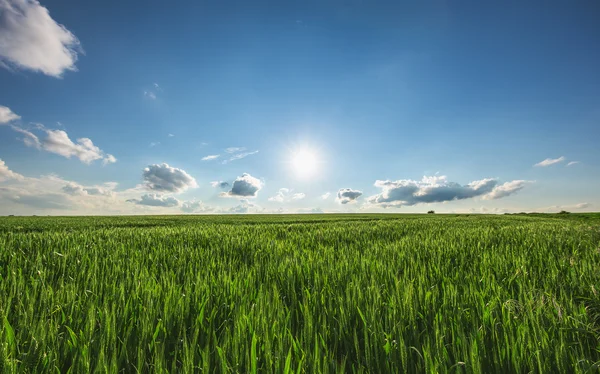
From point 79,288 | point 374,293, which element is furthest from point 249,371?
point 79,288

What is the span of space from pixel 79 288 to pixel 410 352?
2673 mm

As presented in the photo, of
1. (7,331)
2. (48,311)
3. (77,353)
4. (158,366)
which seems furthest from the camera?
(48,311)

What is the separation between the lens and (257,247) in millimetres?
4727

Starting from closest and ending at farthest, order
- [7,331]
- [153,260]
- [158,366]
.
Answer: [158,366] < [7,331] < [153,260]

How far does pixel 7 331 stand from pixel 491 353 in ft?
7.56

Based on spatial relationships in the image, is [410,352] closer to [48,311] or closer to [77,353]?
[77,353]

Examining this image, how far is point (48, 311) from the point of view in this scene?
1828 mm

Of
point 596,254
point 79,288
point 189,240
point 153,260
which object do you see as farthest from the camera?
point 189,240

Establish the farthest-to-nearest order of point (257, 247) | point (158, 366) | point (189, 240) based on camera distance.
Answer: point (189, 240) → point (257, 247) → point (158, 366)

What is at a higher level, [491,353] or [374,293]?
[374,293]

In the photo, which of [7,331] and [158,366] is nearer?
[158,366]

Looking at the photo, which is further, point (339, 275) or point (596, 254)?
point (596, 254)

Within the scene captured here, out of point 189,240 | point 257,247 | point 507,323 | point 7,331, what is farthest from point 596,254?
point 189,240

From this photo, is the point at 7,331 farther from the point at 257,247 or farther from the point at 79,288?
the point at 257,247
